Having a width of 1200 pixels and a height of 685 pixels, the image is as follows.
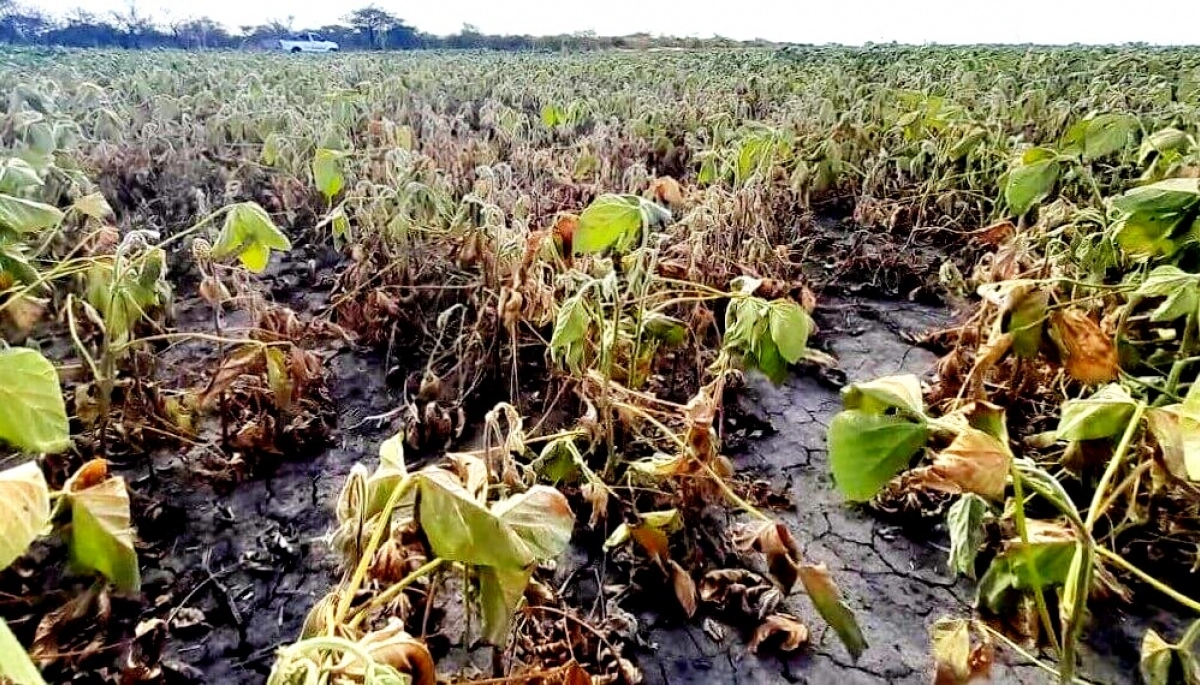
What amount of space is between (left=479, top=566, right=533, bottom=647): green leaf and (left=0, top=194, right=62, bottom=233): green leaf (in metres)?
0.97

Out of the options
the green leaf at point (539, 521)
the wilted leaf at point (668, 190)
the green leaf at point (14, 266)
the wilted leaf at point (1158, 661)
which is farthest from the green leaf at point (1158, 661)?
the green leaf at point (14, 266)

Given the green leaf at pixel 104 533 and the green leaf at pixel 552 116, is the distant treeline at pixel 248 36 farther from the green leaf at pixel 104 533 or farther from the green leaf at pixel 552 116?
the green leaf at pixel 104 533

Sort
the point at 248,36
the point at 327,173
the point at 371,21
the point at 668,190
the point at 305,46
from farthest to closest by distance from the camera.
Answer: the point at 371,21, the point at 248,36, the point at 305,46, the point at 327,173, the point at 668,190

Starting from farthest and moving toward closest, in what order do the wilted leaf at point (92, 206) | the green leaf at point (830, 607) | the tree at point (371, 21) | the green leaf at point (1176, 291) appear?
the tree at point (371, 21) → the wilted leaf at point (92, 206) → the green leaf at point (1176, 291) → the green leaf at point (830, 607)

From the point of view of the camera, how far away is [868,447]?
72cm

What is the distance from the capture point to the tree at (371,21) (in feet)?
94.1

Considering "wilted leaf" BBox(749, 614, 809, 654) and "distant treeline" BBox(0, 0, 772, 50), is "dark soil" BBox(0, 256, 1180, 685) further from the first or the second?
"distant treeline" BBox(0, 0, 772, 50)

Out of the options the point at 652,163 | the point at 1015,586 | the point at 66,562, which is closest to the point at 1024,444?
the point at 1015,586

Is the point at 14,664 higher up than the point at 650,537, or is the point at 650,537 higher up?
the point at 14,664

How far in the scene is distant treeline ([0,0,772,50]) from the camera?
2047 cm

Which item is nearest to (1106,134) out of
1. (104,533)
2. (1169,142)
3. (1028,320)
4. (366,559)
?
(1169,142)

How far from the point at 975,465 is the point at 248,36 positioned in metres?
29.3

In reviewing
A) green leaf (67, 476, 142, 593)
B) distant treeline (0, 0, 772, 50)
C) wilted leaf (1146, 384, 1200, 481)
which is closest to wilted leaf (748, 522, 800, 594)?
wilted leaf (1146, 384, 1200, 481)

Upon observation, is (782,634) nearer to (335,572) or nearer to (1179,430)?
(1179,430)
